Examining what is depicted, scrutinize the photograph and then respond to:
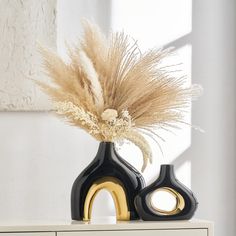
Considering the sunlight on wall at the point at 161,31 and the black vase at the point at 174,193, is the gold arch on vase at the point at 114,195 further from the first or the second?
the sunlight on wall at the point at 161,31

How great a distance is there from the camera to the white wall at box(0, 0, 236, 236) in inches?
97.7

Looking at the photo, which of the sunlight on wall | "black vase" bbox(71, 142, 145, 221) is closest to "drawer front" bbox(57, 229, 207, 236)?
"black vase" bbox(71, 142, 145, 221)

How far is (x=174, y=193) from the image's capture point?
218 cm

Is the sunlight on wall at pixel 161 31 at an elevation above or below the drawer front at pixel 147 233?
above

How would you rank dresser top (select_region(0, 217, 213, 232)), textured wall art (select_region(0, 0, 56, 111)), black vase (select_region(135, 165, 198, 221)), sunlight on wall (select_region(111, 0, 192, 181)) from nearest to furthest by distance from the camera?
1. dresser top (select_region(0, 217, 213, 232))
2. black vase (select_region(135, 165, 198, 221))
3. textured wall art (select_region(0, 0, 56, 111))
4. sunlight on wall (select_region(111, 0, 192, 181))

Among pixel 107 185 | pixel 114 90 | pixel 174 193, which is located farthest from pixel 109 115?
pixel 174 193

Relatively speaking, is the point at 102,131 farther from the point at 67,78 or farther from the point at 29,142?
the point at 29,142

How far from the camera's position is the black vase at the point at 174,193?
215 cm

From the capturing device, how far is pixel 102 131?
221 centimetres

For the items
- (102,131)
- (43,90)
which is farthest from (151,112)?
(43,90)

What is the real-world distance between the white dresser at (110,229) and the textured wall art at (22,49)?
0.58 m

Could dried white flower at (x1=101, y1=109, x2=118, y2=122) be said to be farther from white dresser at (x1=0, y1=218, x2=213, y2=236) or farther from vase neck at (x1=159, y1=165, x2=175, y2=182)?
white dresser at (x1=0, y1=218, x2=213, y2=236)

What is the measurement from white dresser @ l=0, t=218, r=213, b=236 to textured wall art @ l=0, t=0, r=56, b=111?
581mm

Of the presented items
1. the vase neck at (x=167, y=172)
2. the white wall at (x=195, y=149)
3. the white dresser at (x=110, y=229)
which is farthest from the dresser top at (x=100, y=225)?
the white wall at (x=195, y=149)
